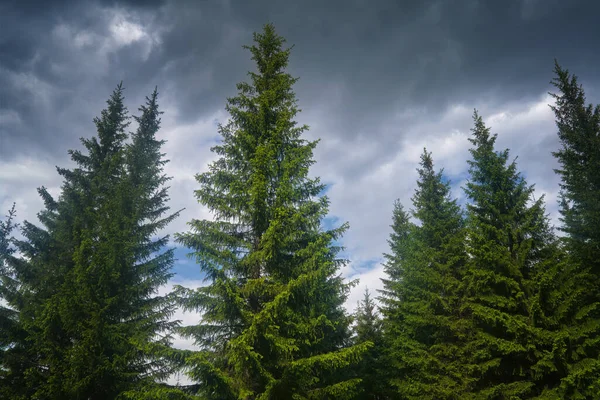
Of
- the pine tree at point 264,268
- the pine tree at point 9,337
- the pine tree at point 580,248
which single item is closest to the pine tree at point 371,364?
the pine tree at point 264,268

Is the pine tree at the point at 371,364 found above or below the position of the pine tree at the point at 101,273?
below

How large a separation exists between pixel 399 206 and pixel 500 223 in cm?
1194

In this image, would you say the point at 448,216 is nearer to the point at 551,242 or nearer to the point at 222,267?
the point at 551,242

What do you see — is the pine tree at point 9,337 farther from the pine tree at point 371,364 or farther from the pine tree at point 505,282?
the pine tree at point 505,282

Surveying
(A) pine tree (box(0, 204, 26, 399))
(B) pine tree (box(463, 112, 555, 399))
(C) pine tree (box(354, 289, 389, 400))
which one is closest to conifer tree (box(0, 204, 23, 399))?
(A) pine tree (box(0, 204, 26, 399))

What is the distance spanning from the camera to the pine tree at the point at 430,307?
13.8 meters

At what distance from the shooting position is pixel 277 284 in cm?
941

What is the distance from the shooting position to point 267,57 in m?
14.3

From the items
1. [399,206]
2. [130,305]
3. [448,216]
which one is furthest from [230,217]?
[399,206]

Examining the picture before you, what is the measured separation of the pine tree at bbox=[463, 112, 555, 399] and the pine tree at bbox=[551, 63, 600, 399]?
78 cm

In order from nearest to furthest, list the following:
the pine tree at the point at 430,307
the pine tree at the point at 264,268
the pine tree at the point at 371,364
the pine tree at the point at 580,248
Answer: the pine tree at the point at 264,268 < the pine tree at the point at 580,248 < the pine tree at the point at 430,307 < the pine tree at the point at 371,364

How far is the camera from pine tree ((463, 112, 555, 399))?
12383 millimetres

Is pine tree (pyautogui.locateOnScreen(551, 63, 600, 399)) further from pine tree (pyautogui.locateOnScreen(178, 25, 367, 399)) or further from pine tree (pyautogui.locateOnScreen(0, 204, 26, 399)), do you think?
pine tree (pyautogui.locateOnScreen(0, 204, 26, 399))

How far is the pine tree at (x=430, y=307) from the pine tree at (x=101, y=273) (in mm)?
11317
